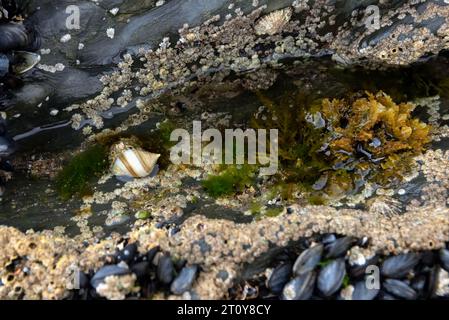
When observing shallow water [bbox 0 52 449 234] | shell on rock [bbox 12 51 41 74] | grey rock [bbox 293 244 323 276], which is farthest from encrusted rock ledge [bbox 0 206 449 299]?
shell on rock [bbox 12 51 41 74]

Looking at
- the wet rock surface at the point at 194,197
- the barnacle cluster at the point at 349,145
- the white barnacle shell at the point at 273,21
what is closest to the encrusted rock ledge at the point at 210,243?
the wet rock surface at the point at 194,197

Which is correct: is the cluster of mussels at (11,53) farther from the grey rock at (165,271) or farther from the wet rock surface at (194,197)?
the grey rock at (165,271)

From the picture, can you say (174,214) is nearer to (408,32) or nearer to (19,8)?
(19,8)

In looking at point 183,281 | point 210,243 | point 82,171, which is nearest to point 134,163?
point 82,171
